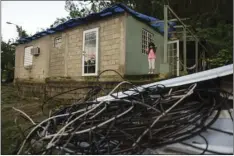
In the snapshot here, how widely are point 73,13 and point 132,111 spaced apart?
4456 millimetres

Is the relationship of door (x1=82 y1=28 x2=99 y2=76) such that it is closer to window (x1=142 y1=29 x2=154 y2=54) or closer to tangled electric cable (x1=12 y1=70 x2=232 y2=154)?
window (x1=142 y1=29 x2=154 y2=54)

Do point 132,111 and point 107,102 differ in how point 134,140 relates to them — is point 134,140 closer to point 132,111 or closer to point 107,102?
point 132,111

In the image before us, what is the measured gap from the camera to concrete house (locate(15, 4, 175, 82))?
428cm

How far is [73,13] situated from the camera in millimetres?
5570

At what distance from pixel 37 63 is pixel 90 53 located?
4.57 ft

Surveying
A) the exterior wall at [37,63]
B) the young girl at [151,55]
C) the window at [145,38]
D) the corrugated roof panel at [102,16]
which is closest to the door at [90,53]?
the corrugated roof panel at [102,16]

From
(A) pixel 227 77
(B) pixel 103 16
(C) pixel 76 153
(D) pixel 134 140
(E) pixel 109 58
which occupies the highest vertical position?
(B) pixel 103 16

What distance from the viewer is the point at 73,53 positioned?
4.72 metres

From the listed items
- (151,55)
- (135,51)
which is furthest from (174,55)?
(135,51)

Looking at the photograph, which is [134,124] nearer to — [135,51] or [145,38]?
[135,51]

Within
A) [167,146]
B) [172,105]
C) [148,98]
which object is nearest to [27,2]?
[148,98]

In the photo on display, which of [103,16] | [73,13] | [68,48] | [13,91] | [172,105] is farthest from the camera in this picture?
[73,13]

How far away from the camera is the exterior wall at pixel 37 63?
15.6 feet

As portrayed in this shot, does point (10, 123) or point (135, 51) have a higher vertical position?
point (135, 51)
